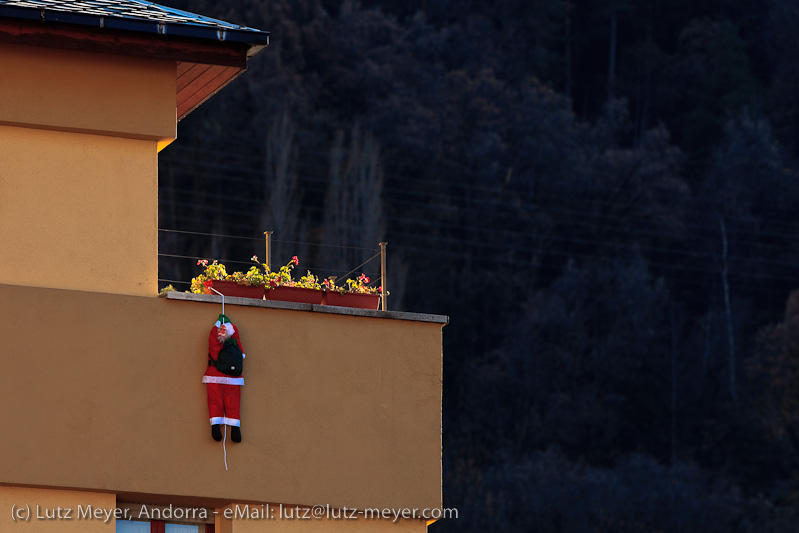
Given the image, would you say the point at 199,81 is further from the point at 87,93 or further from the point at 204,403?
the point at 204,403

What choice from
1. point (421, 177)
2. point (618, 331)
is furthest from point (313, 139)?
point (618, 331)

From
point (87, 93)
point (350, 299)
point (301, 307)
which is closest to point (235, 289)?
point (301, 307)

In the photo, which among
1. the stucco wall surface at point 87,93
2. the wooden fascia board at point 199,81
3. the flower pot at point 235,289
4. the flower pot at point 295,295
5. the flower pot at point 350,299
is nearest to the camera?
the stucco wall surface at point 87,93

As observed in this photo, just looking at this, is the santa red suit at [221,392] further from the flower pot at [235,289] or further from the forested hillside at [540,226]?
the forested hillside at [540,226]

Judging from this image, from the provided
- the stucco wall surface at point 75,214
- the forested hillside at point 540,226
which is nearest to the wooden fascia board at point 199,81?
the stucco wall surface at point 75,214

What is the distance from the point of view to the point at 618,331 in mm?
84000

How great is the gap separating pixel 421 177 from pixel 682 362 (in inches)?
560

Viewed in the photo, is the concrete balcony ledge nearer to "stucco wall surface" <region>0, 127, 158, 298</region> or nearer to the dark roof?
"stucco wall surface" <region>0, 127, 158, 298</region>

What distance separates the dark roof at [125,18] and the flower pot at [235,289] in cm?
199

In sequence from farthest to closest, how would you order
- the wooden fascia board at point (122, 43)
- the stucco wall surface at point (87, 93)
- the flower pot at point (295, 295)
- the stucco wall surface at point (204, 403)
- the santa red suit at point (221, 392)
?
the flower pot at point (295, 295) < the stucco wall surface at point (87, 93) < the wooden fascia board at point (122, 43) < the santa red suit at point (221, 392) < the stucco wall surface at point (204, 403)

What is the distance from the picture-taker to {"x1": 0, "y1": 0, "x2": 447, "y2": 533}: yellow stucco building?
14617mm

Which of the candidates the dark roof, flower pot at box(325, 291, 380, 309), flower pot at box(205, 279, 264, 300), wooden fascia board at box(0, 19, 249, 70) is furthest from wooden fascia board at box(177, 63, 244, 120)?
flower pot at box(325, 291, 380, 309)

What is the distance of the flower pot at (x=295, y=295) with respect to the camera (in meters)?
15.8

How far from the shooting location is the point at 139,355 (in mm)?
14922
